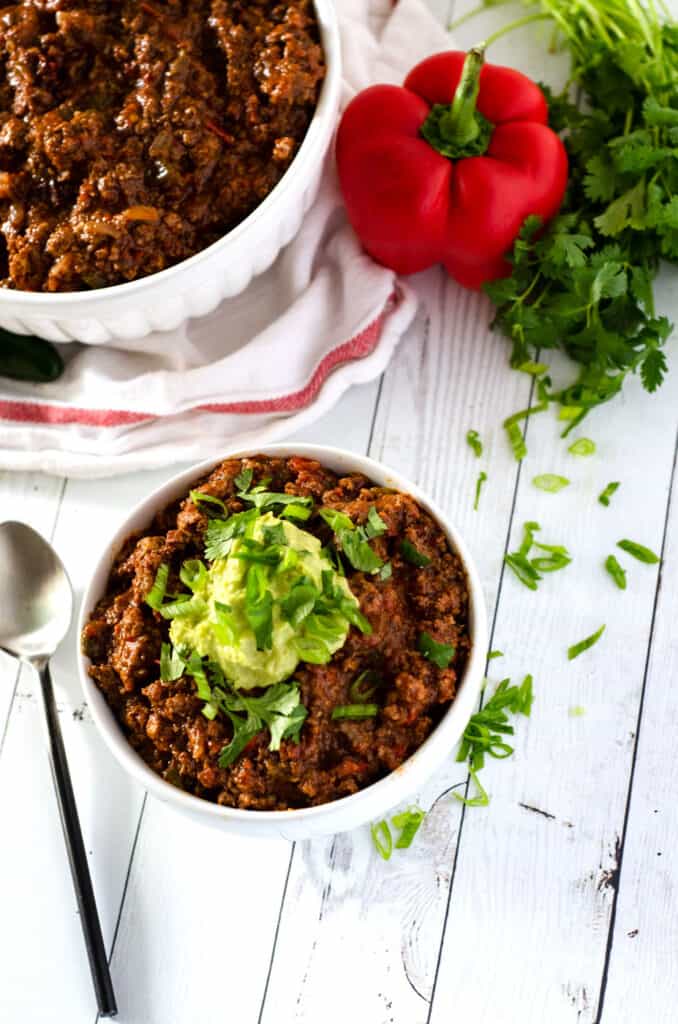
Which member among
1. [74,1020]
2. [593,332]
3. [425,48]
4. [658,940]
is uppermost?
[425,48]

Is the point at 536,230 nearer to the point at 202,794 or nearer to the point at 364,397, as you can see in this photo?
the point at 364,397

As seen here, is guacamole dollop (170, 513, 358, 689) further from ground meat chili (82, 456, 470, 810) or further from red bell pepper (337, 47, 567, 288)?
red bell pepper (337, 47, 567, 288)

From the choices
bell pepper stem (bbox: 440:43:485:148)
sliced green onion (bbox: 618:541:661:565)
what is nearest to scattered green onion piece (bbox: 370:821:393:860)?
sliced green onion (bbox: 618:541:661:565)

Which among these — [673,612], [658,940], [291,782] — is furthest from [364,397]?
[658,940]

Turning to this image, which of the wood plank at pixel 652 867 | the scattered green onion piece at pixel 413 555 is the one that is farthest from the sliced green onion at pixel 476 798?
the scattered green onion piece at pixel 413 555

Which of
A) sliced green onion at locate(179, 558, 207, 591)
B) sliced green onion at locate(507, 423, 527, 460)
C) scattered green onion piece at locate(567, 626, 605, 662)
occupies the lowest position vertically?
scattered green onion piece at locate(567, 626, 605, 662)

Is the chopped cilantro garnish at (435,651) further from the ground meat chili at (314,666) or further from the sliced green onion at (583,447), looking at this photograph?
the sliced green onion at (583,447)
